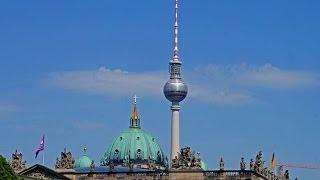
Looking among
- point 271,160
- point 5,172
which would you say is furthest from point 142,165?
point 5,172

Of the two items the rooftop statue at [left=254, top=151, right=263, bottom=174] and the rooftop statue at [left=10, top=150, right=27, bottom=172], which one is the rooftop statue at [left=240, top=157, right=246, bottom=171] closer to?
the rooftop statue at [left=254, top=151, right=263, bottom=174]

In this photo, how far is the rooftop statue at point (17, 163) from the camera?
142250 mm

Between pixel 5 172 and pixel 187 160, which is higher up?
pixel 187 160

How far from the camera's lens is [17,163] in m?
143

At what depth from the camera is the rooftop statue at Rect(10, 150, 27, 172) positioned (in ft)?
467

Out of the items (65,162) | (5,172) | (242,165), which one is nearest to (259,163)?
(242,165)

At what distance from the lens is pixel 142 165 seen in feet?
631

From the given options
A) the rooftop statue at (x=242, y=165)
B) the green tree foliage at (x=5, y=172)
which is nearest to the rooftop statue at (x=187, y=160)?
the rooftop statue at (x=242, y=165)

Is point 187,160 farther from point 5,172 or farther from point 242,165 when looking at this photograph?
point 5,172

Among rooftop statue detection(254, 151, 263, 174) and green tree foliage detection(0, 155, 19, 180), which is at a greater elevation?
rooftop statue detection(254, 151, 263, 174)

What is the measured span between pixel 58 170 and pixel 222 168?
81.6ft

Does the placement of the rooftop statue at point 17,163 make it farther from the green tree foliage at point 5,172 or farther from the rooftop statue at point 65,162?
the green tree foliage at point 5,172

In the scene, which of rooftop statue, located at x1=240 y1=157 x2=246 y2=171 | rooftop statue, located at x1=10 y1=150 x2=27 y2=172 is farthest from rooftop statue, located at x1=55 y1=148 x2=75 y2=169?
rooftop statue, located at x1=240 y1=157 x2=246 y2=171

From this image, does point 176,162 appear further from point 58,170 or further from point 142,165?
point 142,165
